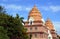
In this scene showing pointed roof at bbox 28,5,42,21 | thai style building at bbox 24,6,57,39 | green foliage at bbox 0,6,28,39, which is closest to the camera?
green foliage at bbox 0,6,28,39

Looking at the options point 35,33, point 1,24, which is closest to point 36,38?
point 35,33

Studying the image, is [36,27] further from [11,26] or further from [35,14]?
[11,26]

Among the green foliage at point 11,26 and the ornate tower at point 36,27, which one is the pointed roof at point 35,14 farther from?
the green foliage at point 11,26

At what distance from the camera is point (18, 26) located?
184 feet

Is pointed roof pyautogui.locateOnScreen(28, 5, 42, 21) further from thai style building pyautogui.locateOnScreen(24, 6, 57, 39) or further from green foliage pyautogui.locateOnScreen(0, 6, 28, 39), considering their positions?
green foliage pyautogui.locateOnScreen(0, 6, 28, 39)

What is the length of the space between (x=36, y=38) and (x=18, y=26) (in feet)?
134

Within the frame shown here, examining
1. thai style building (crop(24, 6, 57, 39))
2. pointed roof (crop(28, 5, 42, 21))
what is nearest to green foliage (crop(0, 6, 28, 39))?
thai style building (crop(24, 6, 57, 39))

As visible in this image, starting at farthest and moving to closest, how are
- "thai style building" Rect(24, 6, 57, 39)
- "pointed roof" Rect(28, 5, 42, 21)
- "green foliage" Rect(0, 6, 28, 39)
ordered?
"pointed roof" Rect(28, 5, 42, 21) → "thai style building" Rect(24, 6, 57, 39) → "green foliage" Rect(0, 6, 28, 39)

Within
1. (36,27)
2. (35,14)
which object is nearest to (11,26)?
(36,27)

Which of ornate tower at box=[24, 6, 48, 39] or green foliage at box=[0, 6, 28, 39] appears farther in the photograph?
ornate tower at box=[24, 6, 48, 39]

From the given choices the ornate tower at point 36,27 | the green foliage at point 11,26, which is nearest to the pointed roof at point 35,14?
the ornate tower at point 36,27

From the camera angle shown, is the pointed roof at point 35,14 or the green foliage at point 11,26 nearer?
the green foliage at point 11,26

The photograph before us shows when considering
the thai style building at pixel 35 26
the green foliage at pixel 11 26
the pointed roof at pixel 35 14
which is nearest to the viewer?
the green foliage at pixel 11 26

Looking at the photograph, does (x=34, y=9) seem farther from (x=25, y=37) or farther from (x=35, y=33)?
(x=25, y=37)
